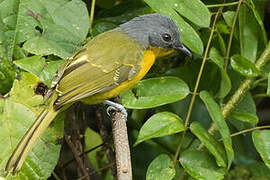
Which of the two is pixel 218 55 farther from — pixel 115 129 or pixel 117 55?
pixel 115 129

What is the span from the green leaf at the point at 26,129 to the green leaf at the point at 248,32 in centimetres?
108

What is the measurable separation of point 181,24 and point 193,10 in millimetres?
88

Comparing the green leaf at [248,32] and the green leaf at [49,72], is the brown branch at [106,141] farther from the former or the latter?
the green leaf at [248,32]

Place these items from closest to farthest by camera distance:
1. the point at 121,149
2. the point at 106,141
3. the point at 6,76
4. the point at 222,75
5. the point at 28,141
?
the point at 121,149 < the point at 28,141 < the point at 6,76 < the point at 222,75 < the point at 106,141

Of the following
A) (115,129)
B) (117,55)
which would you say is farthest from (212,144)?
(117,55)

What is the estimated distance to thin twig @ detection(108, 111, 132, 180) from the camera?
164 cm

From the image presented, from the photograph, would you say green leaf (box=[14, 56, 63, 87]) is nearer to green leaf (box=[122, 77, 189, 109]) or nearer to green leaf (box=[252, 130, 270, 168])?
green leaf (box=[122, 77, 189, 109])

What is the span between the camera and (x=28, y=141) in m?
1.89

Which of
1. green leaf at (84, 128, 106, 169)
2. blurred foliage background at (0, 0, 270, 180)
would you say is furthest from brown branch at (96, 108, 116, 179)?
green leaf at (84, 128, 106, 169)

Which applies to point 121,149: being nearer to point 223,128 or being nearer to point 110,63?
point 223,128

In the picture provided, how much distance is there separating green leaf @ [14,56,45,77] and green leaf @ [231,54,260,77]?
0.98 meters

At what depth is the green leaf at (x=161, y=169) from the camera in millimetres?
2008

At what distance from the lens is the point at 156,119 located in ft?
6.68

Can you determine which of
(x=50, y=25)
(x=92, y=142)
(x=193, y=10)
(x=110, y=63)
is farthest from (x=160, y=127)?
(x=92, y=142)
